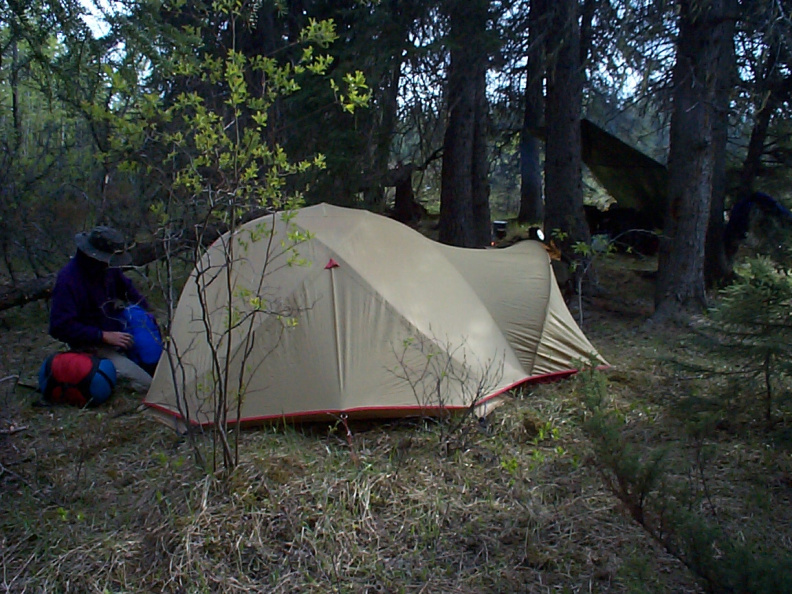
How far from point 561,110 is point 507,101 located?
308 cm

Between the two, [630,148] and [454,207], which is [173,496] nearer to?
[454,207]

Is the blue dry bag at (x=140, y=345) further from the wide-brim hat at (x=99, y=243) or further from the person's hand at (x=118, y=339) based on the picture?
the wide-brim hat at (x=99, y=243)

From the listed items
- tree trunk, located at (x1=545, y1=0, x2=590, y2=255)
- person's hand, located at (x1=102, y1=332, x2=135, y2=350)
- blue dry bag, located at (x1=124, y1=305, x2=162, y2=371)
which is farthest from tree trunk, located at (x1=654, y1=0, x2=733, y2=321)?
person's hand, located at (x1=102, y1=332, x2=135, y2=350)

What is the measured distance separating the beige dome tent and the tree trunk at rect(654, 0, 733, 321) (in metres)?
2.79

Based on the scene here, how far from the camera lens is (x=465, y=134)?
28.1 feet

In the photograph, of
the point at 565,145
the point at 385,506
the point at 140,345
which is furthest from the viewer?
the point at 565,145

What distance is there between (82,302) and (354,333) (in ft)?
7.39

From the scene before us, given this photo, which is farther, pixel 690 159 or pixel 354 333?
pixel 690 159

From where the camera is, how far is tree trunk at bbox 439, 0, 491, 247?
24.8 ft

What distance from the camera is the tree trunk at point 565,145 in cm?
808

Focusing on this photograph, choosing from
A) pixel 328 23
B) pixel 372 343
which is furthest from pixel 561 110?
pixel 328 23

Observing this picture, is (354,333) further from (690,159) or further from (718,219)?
(718,219)

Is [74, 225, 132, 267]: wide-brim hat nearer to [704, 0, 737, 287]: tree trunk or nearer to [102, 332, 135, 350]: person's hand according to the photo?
[102, 332, 135, 350]: person's hand

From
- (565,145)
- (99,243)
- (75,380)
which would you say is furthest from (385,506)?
(565,145)
